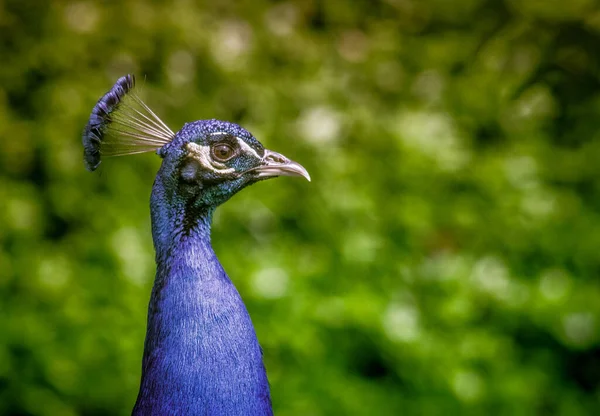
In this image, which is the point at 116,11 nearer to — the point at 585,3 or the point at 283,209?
the point at 283,209

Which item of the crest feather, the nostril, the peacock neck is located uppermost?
the crest feather

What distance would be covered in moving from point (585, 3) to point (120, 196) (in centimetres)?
212

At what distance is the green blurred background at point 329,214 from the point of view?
96.4 inches

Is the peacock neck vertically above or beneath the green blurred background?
beneath

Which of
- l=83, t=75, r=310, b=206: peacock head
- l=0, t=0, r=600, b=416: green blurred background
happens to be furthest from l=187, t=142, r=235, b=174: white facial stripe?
l=0, t=0, r=600, b=416: green blurred background

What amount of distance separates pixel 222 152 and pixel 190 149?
5 cm

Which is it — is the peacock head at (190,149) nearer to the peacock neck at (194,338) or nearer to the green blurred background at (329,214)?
the peacock neck at (194,338)

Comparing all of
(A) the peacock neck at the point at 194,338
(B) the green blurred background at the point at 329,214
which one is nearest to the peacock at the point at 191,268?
(A) the peacock neck at the point at 194,338

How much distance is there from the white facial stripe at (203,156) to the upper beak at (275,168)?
0.24 ft

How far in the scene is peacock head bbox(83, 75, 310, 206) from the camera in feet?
3.88

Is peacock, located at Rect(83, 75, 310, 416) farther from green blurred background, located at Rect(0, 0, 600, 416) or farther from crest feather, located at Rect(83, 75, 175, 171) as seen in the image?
green blurred background, located at Rect(0, 0, 600, 416)

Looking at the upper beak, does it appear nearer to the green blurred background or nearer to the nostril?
the nostril

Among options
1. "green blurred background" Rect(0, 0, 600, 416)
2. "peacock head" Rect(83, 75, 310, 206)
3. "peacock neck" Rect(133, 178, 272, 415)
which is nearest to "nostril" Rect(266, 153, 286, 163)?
"peacock head" Rect(83, 75, 310, 206)

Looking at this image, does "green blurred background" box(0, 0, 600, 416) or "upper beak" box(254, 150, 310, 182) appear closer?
"upper beak" box(254, 150, 310, 182)
